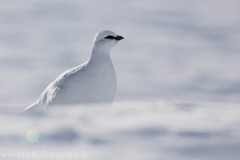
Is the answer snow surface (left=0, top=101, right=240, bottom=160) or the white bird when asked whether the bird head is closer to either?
the white bird

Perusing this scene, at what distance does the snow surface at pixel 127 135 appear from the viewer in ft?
10.9

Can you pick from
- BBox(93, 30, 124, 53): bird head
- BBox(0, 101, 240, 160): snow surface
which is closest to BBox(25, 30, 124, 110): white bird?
BBox(93, 30, 124, 53): bird head

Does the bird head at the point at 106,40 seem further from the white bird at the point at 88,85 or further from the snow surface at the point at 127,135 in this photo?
the snow surface at the point at 127,135

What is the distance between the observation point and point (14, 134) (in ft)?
11.7

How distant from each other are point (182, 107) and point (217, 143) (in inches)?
60.6

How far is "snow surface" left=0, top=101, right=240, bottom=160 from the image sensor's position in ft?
10.9

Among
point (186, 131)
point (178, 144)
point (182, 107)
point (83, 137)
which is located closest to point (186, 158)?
point (178, 144)

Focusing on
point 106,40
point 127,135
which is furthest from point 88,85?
point 127,135

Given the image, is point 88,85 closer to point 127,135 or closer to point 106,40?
point 106,40

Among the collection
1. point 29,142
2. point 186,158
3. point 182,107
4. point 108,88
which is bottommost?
point 186,158

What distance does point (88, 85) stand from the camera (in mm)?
5477

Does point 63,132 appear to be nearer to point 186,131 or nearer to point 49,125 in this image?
point 49,125

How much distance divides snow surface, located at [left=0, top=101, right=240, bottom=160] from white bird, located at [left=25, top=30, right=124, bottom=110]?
3.61ft

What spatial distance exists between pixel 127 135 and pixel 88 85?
1.95 metres
